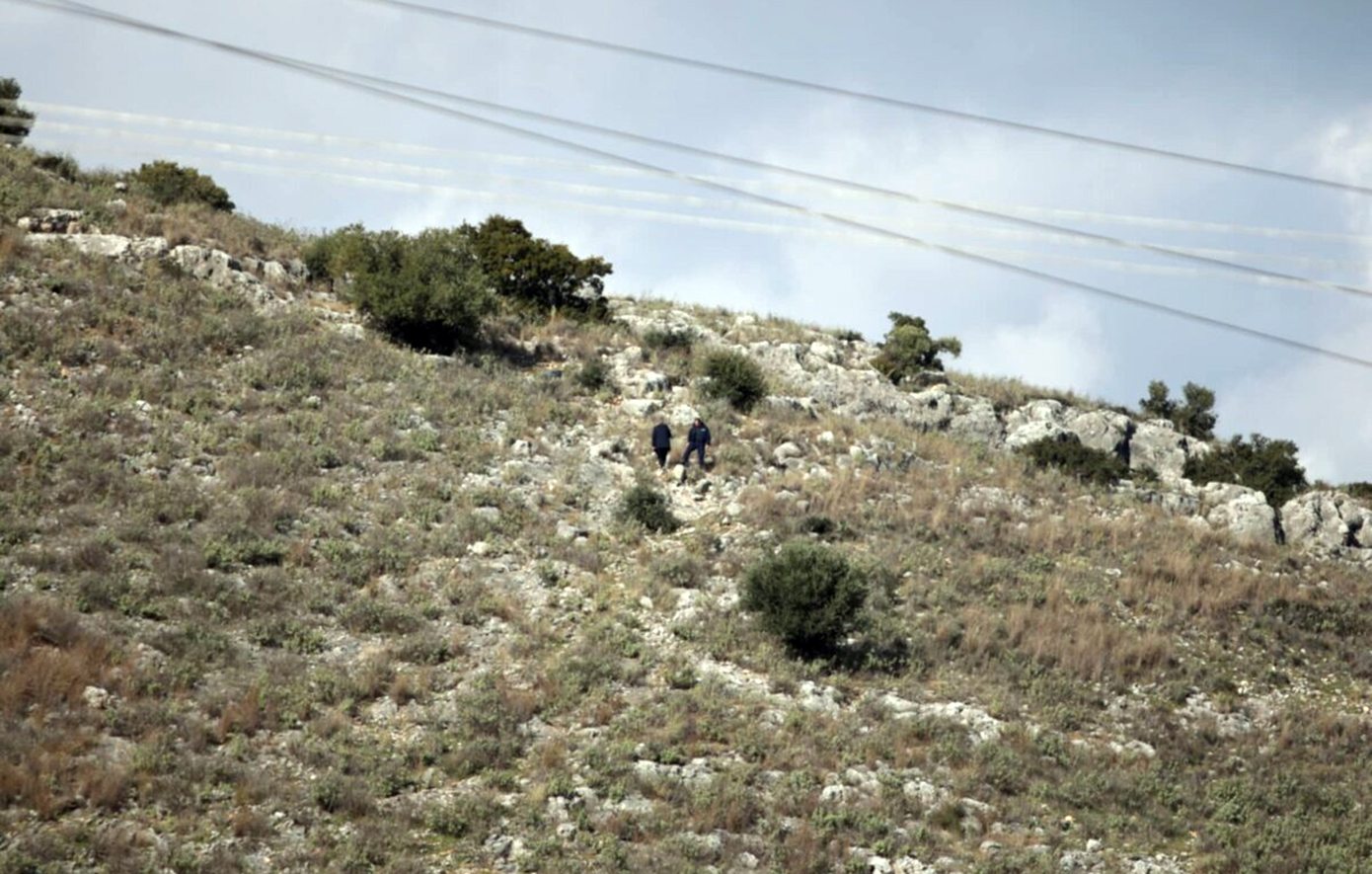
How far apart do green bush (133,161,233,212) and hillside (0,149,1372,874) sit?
1971mm

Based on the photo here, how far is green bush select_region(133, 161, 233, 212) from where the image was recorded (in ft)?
138

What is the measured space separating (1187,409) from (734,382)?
2638cm

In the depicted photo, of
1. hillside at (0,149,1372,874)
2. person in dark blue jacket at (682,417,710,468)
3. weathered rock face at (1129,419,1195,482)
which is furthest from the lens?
weathered rock face at (1129,419,1195,482)

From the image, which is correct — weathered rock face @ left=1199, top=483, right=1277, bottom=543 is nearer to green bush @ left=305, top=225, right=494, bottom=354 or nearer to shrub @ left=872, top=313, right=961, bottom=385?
shrub @ left=872, top=313, right=961, bottom=385

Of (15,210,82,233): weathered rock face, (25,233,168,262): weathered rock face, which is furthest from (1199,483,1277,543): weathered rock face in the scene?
(15,210,82,233): weathered rock face

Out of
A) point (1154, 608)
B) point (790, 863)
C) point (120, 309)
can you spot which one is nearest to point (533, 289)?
point (120, 309)

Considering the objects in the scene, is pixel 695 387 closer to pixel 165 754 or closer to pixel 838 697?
pixel 838 697

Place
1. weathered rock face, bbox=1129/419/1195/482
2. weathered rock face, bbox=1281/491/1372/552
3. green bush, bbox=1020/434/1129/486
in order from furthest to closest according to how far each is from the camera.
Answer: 1. weathered rock face, bbox=1129/419/1195/482
2. green bush, bbox=1020/434/1129/486
3. weathered rock face, bbox=1281/491/1372/552

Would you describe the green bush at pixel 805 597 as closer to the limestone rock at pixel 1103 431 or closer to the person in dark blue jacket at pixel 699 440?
the person in dark blue jacket at pixel 699 440

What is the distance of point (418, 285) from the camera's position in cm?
3594

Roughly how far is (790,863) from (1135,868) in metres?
5.18

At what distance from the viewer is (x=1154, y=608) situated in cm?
2820

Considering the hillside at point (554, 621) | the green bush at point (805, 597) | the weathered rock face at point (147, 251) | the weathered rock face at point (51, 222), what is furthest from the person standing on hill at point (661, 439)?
the weathered rock face at point (51, 222)

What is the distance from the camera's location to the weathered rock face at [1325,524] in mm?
35906
